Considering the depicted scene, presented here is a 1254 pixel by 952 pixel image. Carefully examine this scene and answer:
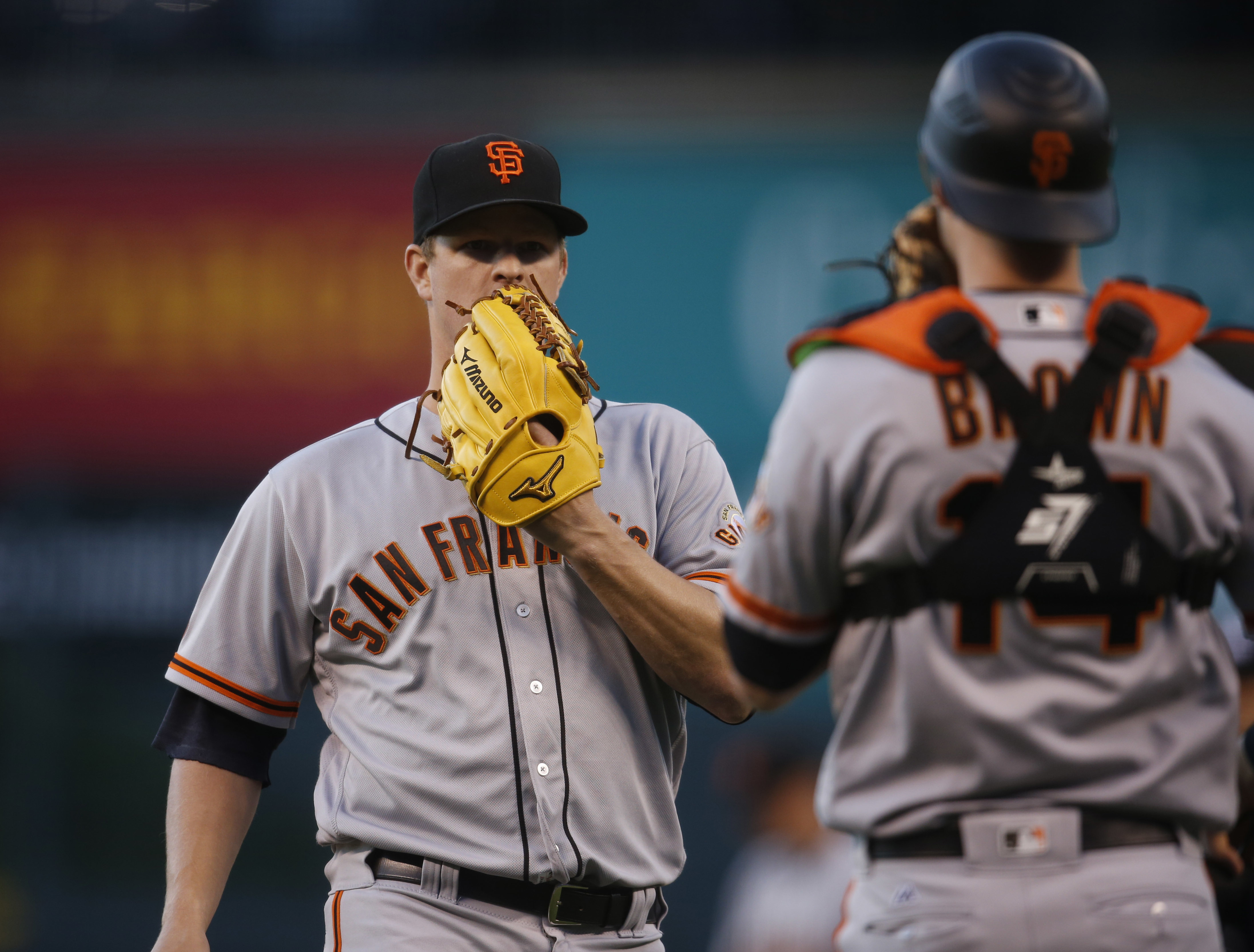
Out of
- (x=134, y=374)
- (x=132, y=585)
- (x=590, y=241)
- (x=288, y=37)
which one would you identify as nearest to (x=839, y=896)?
(x=590, y=241)

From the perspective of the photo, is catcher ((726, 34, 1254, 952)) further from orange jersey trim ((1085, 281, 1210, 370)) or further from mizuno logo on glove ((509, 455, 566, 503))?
mizuno logo on glove ((509, 455, 566, 503))

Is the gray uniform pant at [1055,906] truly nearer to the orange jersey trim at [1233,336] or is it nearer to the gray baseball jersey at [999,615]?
the gray baseball jersey at [999,615]

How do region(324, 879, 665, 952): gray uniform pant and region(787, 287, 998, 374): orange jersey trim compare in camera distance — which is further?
region(324, 879, 665, 952): gray uniform pant

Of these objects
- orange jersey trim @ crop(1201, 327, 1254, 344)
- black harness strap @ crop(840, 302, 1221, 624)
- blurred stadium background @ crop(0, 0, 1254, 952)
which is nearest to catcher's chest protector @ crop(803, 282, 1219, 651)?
black harness strap @ crop(840, 302, 1221, 624)

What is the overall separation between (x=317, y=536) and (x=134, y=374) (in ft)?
16.9

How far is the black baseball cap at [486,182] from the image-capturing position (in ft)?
7.47

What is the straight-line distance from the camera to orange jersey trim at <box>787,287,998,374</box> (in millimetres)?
1370

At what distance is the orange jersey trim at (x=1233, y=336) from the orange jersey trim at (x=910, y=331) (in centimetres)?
32

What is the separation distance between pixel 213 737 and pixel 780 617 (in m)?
1.15

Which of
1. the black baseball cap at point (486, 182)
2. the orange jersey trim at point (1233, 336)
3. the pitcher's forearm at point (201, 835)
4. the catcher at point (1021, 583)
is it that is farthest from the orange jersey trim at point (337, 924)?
the orange jersey trim at point (1233, 336)

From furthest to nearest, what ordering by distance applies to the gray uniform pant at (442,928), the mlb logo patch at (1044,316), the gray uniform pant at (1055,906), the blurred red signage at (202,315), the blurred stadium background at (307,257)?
1. the blurred red signage at (202,315)
2. the blurred stadium background at (307,257)
3. the gray uniform pant at (442,928)
4. the mlb logo patch at (1044,316)
5. the gray uniform pant at (1055,906)

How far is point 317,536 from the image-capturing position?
2.20 m

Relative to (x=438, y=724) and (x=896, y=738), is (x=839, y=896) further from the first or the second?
(x=896, y=738)

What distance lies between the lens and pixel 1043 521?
1.34 metres
